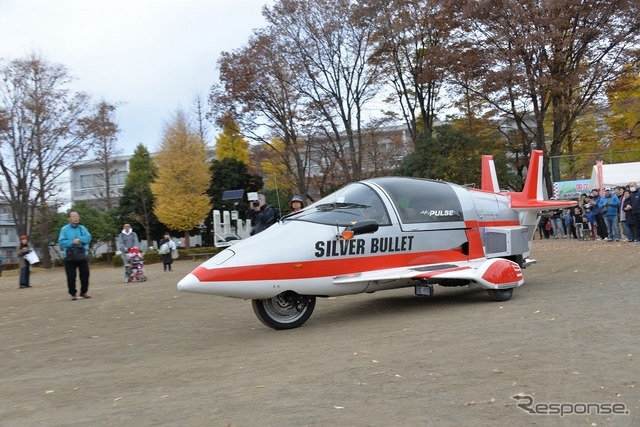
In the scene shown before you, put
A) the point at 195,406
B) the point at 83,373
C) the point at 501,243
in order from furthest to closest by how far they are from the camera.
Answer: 1. the point at 501,243
2. the point at 83,373
3. the point at 195,406

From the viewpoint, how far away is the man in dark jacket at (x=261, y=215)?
11.4m

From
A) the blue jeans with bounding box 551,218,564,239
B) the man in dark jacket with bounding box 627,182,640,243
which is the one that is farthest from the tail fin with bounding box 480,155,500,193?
the blue jeans with bounding box 551,218,564,239

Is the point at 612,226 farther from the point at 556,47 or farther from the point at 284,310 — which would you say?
the point at 284,310

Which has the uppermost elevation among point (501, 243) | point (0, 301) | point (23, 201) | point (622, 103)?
point (622, 103)

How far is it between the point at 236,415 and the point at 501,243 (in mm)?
6919

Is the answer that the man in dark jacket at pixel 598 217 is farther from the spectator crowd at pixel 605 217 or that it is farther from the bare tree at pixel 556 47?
the bare tree at pixel 556 47

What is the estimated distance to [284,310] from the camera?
8.14 meters

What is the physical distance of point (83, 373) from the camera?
247 inches

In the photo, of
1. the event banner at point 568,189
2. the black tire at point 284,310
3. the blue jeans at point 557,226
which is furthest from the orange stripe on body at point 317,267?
the event banner at point 568,189

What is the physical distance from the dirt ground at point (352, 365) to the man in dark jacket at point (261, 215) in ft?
5.76

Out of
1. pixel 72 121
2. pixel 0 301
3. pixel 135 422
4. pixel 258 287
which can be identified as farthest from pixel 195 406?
pixel 72 121

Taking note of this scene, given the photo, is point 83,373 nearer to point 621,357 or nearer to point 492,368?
point 492,368

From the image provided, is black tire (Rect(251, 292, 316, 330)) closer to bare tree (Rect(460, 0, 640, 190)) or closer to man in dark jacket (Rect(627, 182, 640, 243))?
man in dark jacket (Rect(627, 182, 640, 243))

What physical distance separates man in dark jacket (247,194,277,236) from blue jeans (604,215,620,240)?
15004 mm
